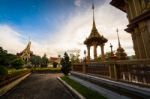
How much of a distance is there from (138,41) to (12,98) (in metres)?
12.0

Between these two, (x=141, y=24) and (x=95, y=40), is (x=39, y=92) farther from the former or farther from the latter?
(x=95, y=40)

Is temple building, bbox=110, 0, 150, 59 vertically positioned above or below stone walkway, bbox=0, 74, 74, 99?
above

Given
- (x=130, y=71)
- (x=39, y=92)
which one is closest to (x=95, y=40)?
(x=39, y=92)

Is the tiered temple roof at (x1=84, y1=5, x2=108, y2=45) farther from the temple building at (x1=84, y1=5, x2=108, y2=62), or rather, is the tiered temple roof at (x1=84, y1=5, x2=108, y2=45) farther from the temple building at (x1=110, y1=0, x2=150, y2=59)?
the temple building at (x1=110, y1=0, x2=150, y2=59)

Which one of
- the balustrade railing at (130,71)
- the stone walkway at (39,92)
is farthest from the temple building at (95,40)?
the balustrade railing at (130,71)

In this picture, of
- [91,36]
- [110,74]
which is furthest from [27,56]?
[110,74]

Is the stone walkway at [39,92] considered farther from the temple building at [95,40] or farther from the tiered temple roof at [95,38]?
the tiered temple roof at [95,38]

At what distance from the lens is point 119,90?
261 inches

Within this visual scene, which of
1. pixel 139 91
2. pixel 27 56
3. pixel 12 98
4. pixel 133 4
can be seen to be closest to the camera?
pixel 139 91

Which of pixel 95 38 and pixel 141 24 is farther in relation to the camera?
pixel 95 38

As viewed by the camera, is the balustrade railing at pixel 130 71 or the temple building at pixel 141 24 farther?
the temple building at pixel 141 24

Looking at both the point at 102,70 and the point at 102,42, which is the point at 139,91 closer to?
the point at 102,70

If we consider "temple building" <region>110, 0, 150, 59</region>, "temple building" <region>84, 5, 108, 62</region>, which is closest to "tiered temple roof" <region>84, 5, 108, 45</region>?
"temple building" <region>84, 5, 108, 62</region>

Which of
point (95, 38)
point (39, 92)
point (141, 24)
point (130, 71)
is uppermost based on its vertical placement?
point (95, 38)
